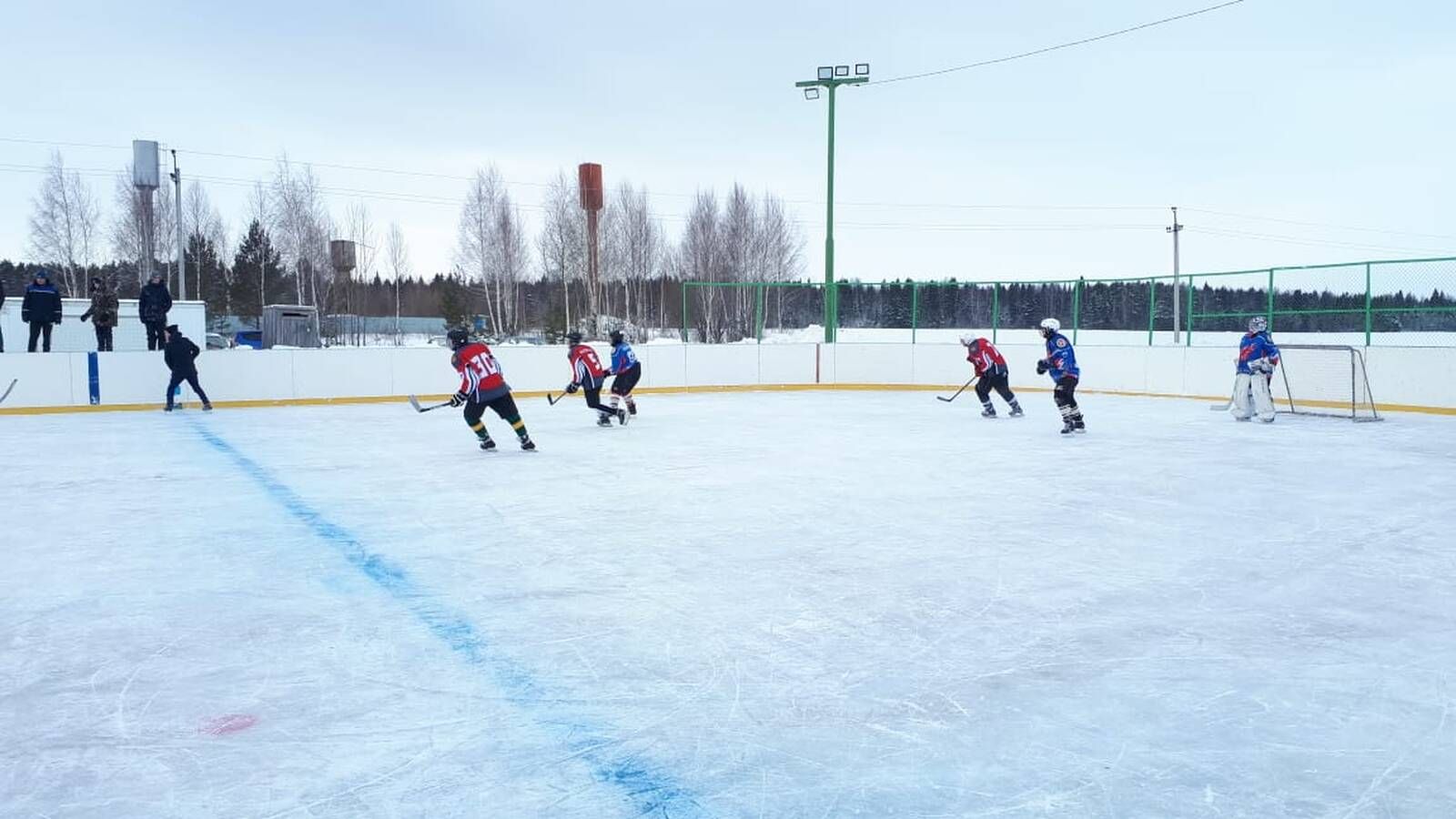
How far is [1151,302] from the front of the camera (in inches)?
677

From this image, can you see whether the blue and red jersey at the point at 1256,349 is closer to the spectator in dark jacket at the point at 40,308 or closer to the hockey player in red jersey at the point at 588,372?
the hockey player in red jersey at the point at 588,372

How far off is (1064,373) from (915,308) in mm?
8943

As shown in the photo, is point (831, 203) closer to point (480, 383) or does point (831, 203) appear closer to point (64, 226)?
point (480, 383)

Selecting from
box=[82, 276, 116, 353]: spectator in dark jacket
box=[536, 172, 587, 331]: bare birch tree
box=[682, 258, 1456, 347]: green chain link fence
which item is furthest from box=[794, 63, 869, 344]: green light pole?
box=[536, 172, 587, 331]: bare birch tree

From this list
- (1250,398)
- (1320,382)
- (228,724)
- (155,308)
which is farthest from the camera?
(155,308)

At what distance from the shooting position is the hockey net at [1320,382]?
527 inches

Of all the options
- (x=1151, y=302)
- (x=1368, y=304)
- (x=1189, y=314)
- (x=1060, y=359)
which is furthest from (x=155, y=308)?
(x=1368, y=304)

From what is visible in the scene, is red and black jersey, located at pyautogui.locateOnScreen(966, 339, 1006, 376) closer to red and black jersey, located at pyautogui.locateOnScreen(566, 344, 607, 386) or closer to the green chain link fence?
red and black jersey, located at pyautogui.locateOnScreen(566, 344, 607, 386)

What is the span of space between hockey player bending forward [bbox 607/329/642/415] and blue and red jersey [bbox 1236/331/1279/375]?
7112mm

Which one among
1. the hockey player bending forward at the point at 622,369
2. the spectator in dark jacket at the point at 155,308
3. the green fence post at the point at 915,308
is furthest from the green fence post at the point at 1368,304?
the spectator in dark jacket at the point at 155,308

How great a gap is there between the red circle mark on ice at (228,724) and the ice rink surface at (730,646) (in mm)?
12

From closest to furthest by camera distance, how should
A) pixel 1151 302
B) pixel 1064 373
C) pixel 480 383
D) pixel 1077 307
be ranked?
pixel 480 383, pixel 1064 373, pixel 1151 302, pixel 1077 307

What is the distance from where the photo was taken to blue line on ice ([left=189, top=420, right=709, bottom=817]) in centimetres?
225

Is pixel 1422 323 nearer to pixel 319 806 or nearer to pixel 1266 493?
pixel 1266 493
